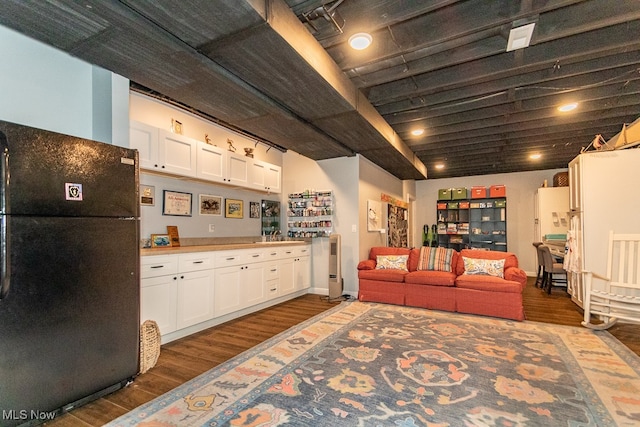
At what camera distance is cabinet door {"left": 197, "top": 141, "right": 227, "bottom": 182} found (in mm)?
3808

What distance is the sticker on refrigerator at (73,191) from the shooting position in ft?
6.34

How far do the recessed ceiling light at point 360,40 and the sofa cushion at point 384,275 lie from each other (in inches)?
126

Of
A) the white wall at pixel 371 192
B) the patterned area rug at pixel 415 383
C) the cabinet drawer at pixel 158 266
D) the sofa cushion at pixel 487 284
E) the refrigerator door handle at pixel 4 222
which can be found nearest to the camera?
the refrigerator door handle at pixel 4 222

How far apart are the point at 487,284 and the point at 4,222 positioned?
15.4 feet

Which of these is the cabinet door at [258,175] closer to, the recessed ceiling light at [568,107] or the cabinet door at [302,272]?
the cabinet door at [302,272]

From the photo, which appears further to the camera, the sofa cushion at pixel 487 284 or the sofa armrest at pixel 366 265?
the sofa armrest at pixel 366 265

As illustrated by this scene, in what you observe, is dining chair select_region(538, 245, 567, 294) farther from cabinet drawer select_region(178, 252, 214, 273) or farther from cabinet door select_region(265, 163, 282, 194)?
cabinet drawer select_region(178, 252, 214, 273)

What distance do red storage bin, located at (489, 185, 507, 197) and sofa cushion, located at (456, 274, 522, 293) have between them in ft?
14.9

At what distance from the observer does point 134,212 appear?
230cm

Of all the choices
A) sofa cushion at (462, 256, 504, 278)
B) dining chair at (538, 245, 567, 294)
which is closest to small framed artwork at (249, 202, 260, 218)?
sofa cushion at (462, 256, 504, 278)

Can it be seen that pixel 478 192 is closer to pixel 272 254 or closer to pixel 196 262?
pixel 272 254

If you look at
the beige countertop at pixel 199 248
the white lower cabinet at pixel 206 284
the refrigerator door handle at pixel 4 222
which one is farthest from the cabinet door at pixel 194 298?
the refrigerator door handle at pixel 4 222

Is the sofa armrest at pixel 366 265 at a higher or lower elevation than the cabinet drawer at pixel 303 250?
lower

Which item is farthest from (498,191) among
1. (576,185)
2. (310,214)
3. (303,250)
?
(303,250)
